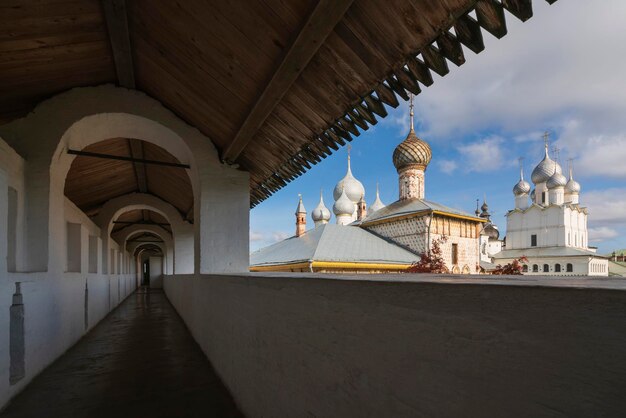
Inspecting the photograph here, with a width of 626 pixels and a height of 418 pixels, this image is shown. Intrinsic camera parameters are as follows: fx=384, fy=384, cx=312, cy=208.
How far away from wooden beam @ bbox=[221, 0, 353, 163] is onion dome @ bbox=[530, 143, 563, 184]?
49.5 m

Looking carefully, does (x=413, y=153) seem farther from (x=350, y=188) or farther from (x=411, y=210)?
(x=350, y=188)

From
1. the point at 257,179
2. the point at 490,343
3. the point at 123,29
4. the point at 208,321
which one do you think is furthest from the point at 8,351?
the point at 490,343

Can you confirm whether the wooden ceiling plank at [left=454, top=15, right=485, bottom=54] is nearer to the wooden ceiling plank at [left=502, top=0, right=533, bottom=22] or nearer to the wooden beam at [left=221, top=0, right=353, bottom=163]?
the wooden ceiling plank at [left=502, top=0, right=533, bottom=22]

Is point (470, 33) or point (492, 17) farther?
point (470, 33)

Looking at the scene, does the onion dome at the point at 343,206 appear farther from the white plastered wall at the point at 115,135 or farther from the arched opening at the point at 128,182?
the white plastered wall at the point at 115,135

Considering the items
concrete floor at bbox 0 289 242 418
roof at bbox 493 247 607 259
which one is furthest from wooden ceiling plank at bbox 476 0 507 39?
roof at bbox 493 247 607 259

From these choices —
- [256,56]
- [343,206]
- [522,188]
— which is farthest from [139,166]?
[522,188]

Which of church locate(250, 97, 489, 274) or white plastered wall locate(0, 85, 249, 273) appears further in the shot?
church locate(250, 97, 489, 274)

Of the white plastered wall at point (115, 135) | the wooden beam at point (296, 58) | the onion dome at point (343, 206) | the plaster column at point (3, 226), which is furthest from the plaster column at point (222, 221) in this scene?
the onion dome at point (343, 206)

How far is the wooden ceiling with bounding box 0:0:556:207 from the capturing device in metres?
2.77

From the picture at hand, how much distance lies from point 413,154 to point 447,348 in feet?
91.3

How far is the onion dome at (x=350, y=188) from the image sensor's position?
137ft

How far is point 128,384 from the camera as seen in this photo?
189 inches

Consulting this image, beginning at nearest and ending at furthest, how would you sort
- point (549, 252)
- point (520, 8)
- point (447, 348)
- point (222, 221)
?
point (447, 348) < point (520, 8) < point (222, 221) < point (549, 252)
